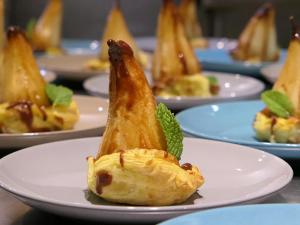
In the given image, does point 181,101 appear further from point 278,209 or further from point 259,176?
point 278,209

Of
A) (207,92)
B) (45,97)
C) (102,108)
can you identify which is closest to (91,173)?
(45,97)

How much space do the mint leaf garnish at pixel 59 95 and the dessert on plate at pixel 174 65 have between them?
0.42 m

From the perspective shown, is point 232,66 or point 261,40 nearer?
point 232,66

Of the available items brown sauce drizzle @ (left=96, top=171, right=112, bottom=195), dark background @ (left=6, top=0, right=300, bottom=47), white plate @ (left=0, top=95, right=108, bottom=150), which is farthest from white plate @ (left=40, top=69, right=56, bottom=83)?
dark background @ (left=6, top=0, right=300, bottom=47)

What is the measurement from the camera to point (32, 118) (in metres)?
1.40

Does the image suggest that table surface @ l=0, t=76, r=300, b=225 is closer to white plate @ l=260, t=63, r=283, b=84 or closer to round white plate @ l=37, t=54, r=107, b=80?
white plate @ l=260, t=63, r=283, b=84

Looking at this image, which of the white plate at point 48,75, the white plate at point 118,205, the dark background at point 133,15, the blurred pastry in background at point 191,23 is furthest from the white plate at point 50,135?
the dark background at point 133,15

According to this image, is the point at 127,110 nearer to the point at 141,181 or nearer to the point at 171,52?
the point at 141,181

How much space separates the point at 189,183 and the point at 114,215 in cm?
14

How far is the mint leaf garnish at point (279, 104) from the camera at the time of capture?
1.37 meters

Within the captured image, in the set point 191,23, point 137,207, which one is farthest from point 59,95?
point 191,23

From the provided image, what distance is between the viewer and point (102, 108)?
1.64 metres

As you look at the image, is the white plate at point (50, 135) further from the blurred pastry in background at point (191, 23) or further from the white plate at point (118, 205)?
the blurred pastry in background at point (191, 23)

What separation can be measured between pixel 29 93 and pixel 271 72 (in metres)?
0.84
